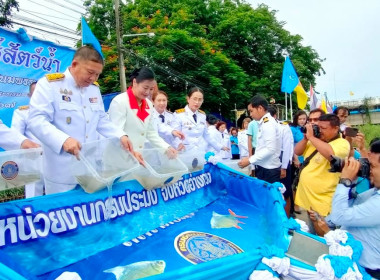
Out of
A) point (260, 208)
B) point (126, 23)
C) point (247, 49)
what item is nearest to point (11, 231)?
point (260, 208)

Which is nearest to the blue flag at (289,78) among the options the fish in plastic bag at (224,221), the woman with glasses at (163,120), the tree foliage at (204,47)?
the tree foliage at (204,47)

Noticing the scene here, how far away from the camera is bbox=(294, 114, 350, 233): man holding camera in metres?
2.74

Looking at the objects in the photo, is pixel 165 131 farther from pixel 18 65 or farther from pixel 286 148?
pixel 18 65

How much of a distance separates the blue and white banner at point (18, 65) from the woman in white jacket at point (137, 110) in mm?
2739

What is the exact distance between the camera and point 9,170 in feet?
5.09

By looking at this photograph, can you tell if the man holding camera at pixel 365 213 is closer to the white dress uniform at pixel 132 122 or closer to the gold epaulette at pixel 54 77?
the white dress uniform at pixel 132 122

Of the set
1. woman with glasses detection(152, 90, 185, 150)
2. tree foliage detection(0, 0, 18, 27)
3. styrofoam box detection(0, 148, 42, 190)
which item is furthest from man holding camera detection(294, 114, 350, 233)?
tree foliage detection(0, 0, 18, 27)

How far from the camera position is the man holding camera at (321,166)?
2745 mm

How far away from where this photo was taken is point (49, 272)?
140 cm

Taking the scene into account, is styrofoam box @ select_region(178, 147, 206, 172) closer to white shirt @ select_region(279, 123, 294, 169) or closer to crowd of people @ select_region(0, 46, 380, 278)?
crowd of people @ select_region(0, 46, 380, 278)

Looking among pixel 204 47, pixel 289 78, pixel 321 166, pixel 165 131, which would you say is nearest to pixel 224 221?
pixel 321 166

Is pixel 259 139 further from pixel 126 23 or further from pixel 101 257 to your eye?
pixel 126 23

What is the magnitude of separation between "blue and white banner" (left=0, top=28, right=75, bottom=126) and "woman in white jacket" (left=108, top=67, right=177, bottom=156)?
2739 millimetres

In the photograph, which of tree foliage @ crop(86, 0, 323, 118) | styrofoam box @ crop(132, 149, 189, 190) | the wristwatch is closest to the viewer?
the wristwatch
